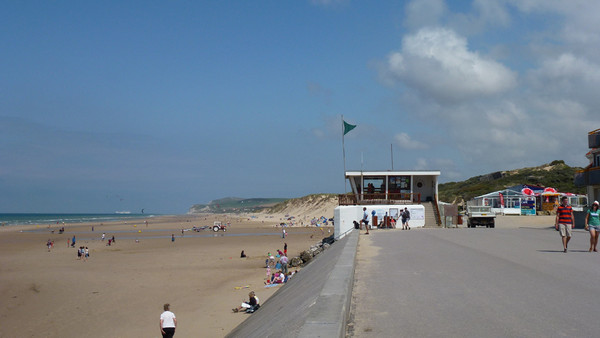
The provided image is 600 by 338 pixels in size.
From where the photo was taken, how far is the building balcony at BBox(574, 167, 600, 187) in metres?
35.0

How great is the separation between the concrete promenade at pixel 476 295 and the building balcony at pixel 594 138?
28.0m

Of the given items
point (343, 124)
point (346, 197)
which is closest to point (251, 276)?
point (346, 197)

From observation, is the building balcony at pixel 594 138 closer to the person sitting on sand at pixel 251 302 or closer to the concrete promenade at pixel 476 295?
the concrete promenade at pixel 476 295

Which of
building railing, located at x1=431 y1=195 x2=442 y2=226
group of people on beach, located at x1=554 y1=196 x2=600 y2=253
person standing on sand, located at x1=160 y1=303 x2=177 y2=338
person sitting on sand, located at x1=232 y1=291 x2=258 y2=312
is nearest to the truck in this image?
building railing, located at x1=431 y1=195 x2=442 y2=226

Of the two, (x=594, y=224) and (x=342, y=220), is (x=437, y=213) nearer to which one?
(x=342, y=220)

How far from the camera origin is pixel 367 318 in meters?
6.34

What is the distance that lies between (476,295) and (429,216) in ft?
87.7

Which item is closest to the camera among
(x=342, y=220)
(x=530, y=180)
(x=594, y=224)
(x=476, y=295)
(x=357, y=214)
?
(x=476, y=295)

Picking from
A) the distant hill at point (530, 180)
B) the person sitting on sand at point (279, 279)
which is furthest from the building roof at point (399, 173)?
the distant hill at point (530, 180)

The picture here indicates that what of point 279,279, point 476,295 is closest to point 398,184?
point 279,279

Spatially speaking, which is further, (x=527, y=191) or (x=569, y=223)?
(x=527, y=191)

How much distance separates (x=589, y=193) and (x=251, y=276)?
89.6 feet

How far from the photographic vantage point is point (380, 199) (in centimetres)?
3447

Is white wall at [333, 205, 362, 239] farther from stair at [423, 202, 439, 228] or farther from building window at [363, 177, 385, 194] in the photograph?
building window at [363, 177, 385, 194]
